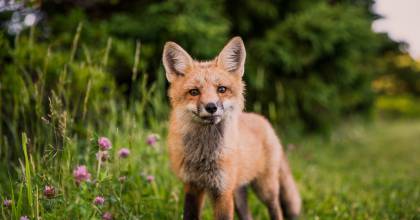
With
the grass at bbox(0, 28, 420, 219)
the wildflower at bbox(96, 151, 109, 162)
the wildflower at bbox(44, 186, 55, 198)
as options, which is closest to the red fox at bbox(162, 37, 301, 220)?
the grass at bbox(0, 28, 420, 219)

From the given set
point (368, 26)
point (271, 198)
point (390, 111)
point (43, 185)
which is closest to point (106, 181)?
point (43, 185)

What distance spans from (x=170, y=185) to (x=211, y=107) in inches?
75.7

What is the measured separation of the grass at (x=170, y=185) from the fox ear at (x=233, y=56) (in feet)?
3.11

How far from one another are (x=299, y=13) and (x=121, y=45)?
10.9 ft

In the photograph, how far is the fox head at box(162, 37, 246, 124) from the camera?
2.94 m

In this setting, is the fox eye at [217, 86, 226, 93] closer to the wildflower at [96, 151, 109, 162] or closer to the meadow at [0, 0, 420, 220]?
the meadow at [0, 0, 420, 220]

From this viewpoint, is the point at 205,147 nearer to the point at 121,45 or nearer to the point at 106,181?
the point at 106,181

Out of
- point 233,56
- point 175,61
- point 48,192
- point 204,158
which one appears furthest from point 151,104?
point 48,192

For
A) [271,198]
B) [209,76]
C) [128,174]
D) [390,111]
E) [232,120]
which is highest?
[209,76]

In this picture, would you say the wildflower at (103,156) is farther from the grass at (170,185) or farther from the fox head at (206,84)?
the fox head at (206,84)

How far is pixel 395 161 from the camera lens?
7.91 metres

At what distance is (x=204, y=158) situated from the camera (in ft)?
10.4

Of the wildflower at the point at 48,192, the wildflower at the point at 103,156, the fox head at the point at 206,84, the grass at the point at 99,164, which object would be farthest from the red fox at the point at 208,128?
the wildflower at the point at 48,192

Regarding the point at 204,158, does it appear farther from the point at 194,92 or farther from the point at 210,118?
the point at 194,92
